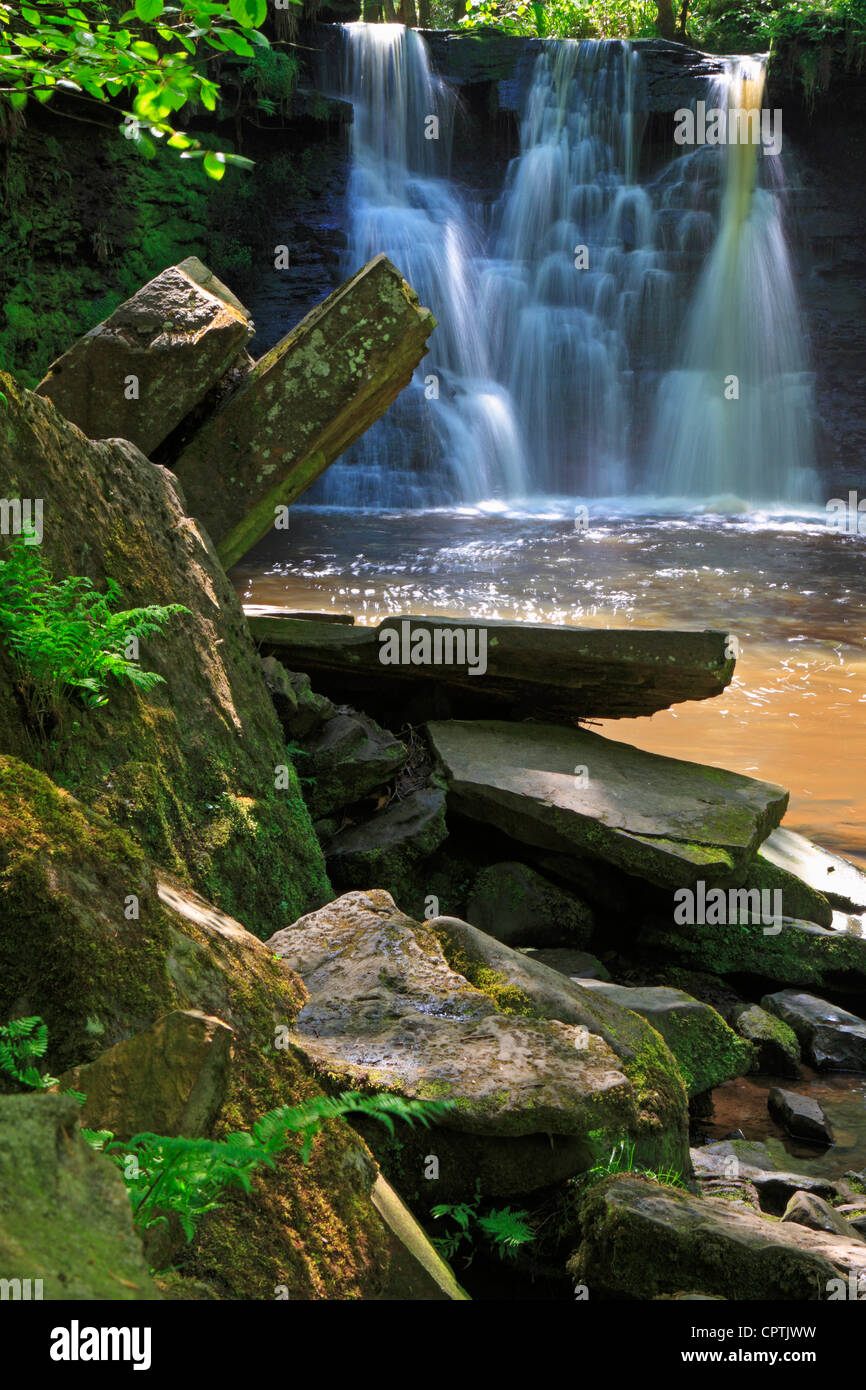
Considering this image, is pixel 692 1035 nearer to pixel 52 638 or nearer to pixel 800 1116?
pixel 800 1116

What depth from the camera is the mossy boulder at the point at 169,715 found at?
340cm

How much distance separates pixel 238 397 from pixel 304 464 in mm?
528

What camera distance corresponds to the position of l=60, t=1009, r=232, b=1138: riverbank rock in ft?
6.28

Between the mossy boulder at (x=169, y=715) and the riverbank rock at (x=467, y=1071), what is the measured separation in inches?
23.6

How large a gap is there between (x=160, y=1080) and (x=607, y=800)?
3.58m

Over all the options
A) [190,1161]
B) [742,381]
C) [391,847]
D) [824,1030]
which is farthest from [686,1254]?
[742,381]

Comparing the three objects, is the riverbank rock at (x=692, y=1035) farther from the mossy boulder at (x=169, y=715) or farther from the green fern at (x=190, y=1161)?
the green fern at (x=190, y=1161)

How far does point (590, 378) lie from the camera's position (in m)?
21.4

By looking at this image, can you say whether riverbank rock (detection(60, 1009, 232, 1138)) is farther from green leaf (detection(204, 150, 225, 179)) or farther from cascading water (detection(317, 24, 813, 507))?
cascading water (detection(317, 24, 813, 507))

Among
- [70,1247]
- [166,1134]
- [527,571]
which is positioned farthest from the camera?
[527,571]

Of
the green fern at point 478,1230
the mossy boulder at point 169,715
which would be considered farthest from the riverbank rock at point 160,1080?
the mossy boulder at point 169,715

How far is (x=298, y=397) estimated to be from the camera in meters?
6.36
